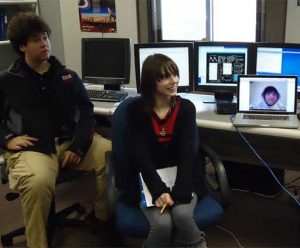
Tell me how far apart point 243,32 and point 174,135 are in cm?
199

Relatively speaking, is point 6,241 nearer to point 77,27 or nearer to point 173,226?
point 173,226

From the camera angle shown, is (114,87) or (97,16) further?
(97,16)

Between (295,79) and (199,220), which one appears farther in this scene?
(295,79)

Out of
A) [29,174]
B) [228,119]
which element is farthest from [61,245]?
[228,119]

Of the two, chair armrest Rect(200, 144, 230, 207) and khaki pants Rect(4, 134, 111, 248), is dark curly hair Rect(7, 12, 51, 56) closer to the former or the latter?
khaki pants Rect(4, 134, 111, 248)

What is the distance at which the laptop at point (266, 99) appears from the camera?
83.8 inches

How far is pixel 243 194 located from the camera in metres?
2.91

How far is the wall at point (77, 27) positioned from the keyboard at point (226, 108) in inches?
51.0

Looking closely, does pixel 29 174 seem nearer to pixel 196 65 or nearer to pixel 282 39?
pixel 196 65

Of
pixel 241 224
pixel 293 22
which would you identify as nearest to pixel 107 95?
pixel 241 224

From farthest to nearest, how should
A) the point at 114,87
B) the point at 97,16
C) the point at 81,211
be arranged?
the point at 97,16 → the point at 114,87 → the point at 81,211

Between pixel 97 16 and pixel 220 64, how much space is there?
174cm

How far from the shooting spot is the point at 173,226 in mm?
1763

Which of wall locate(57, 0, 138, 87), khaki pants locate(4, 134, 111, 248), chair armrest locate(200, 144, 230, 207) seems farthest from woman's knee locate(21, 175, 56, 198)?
wall locate(57, 0, 138, 87)
